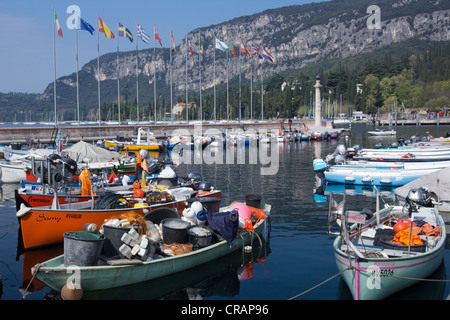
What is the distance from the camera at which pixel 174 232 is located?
1375cm

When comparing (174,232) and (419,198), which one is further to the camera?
(419,198)

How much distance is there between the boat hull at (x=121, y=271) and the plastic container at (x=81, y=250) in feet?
0.91

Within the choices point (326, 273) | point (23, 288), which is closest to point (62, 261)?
point (23, 288)

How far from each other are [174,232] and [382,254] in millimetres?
6219

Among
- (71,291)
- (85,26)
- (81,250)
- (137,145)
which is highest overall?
(85,26)

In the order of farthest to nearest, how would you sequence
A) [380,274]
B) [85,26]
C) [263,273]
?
[85,26]
[263,273]
[380,274]

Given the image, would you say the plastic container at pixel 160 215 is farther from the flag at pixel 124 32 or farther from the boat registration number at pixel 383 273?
the flag at pixel 124 32

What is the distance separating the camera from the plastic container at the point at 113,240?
1273cm

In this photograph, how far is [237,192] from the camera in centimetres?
2877

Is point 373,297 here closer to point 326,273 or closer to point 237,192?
point 326,273

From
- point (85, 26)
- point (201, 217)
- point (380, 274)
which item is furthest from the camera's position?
point (85, 26)

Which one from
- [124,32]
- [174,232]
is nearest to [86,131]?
[124,32]

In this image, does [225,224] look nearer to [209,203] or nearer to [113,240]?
[209,203]
